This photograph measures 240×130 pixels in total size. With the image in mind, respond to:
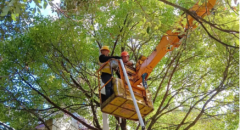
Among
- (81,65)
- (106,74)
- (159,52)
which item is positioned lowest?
(106,74)

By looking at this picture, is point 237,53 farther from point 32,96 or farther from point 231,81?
point 32,96

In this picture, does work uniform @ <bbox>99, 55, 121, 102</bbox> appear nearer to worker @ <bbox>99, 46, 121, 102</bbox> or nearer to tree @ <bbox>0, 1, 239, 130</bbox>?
worker @ <bbox>99, 46, 121, 102</bbox>

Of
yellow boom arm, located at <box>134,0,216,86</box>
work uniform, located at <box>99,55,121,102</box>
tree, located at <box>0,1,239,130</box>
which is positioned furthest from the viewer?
tree, located at <box>0,1,239,130</box>

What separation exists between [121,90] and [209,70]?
14.0ft

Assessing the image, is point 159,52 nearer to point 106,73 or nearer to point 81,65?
point 106,73

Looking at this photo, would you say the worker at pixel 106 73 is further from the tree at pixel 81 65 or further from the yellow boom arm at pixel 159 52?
the tree at pixel 81 65

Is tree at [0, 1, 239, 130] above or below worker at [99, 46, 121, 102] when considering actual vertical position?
above

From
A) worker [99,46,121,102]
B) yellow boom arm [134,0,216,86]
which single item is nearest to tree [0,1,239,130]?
worker [99,46,121,102]

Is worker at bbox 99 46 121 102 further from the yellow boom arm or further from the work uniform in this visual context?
the yellow boom arm

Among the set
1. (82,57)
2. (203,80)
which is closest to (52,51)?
(82,57)

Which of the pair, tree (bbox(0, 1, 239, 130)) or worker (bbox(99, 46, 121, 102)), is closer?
worker (bbox(99, 46, 121, 102))

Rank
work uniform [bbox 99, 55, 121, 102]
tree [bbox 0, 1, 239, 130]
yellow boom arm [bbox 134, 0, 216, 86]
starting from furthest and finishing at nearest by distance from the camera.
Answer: tree [bbox 0, 1, 239, 130] → work uniform [bbox 99, 55, 121, 102] → yellow boom arm [bbox 134, 0, 216, 86]

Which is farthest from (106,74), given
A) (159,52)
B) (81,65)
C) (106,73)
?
(81,65)

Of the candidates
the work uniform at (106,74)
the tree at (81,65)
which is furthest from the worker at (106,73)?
the tree at (81,65)
